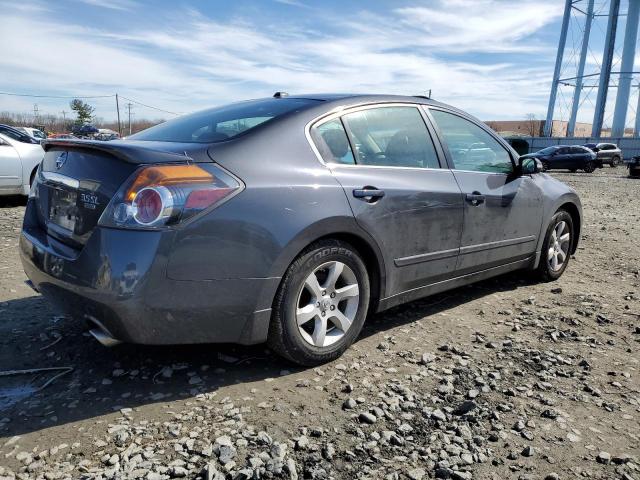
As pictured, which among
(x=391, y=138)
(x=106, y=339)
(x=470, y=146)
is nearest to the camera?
(x=106, y=339)

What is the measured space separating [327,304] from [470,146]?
1963mm

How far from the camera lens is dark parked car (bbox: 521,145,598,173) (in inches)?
1138

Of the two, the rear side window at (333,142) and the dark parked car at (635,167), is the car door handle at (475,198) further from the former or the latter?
the dark parked car at (635,167)

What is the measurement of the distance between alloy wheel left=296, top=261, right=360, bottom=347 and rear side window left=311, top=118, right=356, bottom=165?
63 cm

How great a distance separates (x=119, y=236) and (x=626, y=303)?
4112mm

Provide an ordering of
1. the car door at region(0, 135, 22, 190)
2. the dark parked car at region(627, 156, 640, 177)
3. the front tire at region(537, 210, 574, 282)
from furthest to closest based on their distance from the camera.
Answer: the dark parked car at region(627, 156, 640, 177), the car door at region(0, 135, 22, 190), the front tire at region(537, 210, 574, 282)

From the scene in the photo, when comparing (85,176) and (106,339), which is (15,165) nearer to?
(85,176)

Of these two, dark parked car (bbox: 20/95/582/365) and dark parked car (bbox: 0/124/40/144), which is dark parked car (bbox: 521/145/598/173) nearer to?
dark parked car (bbox: 0/124/40/144)

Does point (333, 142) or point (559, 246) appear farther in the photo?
point (559, 246)

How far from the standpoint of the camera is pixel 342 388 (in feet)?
9.19

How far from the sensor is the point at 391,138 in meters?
3.49

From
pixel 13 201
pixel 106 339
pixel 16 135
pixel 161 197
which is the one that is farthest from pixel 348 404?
pixel 13 201

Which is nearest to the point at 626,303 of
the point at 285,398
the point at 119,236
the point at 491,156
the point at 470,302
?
the point at 470,302

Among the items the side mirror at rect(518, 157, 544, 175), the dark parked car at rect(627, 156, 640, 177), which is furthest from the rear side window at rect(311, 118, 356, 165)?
the dark parked car at rect(627, 156, 640, 177)
